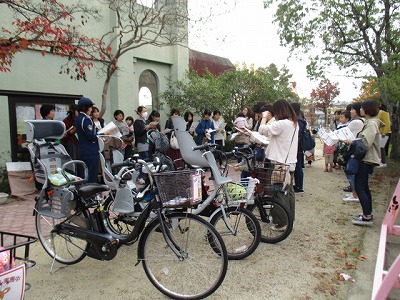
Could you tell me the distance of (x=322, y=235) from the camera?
456 centimetres

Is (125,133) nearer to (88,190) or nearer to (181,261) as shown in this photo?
(88,190)

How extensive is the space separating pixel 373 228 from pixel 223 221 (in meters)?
2.51

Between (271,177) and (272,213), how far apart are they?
1.51 ft

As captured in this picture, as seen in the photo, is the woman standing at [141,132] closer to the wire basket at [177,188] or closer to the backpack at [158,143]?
the backpack at [158,143]

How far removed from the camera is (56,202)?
11.0 ft

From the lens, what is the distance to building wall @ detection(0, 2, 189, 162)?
26.3 feet

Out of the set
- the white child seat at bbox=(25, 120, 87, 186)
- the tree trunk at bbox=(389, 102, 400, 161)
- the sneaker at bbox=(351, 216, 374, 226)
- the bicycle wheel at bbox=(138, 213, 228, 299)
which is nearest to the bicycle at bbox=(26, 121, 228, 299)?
the bicycle wheel at bbox=(138, 213, 228, 299)

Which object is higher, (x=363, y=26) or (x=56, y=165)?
(x=363, y=26)

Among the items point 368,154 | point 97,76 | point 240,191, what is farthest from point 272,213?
point 97,76

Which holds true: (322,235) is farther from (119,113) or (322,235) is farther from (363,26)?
(363,26)

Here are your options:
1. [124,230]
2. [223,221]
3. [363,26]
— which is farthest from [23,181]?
[363,26]

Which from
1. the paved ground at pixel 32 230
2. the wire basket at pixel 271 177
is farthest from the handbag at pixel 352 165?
the wire basket at pixel 271 177

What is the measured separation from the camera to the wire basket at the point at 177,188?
2.81 m

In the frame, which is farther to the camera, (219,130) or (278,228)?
(219,130)
